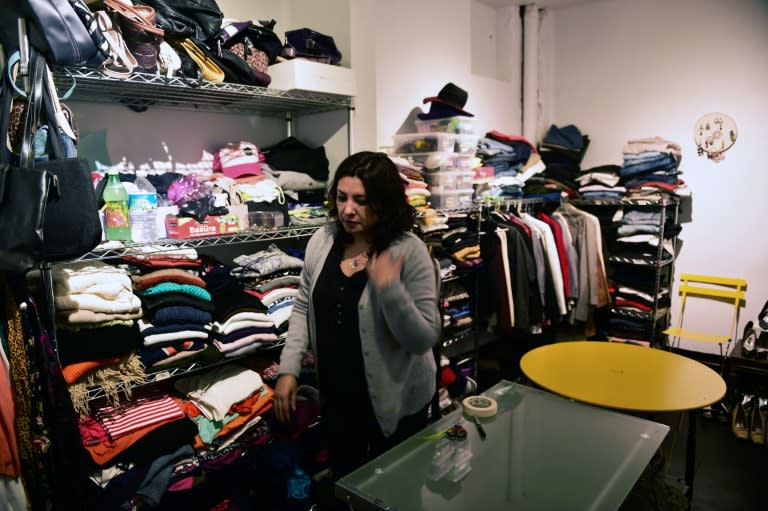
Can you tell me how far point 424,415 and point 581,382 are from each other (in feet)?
2.47

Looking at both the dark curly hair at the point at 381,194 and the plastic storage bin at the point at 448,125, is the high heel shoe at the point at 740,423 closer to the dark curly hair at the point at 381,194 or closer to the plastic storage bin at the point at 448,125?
the plastic storage bin at the point at 448,125

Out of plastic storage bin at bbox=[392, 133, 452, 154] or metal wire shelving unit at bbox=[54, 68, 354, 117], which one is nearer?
metal wire shelving unit at bbox=[54, 68, 354, 117]

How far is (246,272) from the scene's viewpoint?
246 centimetres

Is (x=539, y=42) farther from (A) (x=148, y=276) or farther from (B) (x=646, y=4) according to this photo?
(A) (x=148, y=276)

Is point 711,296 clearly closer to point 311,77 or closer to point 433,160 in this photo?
point 433,160

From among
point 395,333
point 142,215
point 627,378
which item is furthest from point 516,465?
point 142,215

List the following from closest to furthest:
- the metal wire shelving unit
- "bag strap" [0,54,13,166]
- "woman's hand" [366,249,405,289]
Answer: "bag strap" [0,54,13,166] < "woman's hand" [366,249,405,289] < the metal wire shelving unit

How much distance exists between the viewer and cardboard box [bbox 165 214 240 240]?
2.12 meters

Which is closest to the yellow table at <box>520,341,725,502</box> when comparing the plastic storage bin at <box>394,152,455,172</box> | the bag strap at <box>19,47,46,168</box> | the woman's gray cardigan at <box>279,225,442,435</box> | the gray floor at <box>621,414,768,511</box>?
the gray floor at <box>621,414,768,511</box>

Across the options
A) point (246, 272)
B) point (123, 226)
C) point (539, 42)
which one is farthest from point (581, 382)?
point (539, 42)

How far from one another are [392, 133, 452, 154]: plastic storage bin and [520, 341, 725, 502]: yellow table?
1.40m

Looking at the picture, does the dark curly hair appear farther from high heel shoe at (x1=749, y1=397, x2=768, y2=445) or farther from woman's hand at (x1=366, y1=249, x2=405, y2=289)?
high heel shoe at (x1=749, y1=397, x2=768, y2=445)

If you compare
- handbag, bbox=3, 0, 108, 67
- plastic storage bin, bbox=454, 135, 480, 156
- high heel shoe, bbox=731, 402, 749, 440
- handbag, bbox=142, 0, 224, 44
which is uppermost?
handbag, bbox=142, 0, 224, 44

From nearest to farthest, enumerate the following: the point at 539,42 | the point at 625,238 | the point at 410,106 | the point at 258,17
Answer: the point at 258,17
the point at 410,106
the point at 625,238
the point at 539,42
